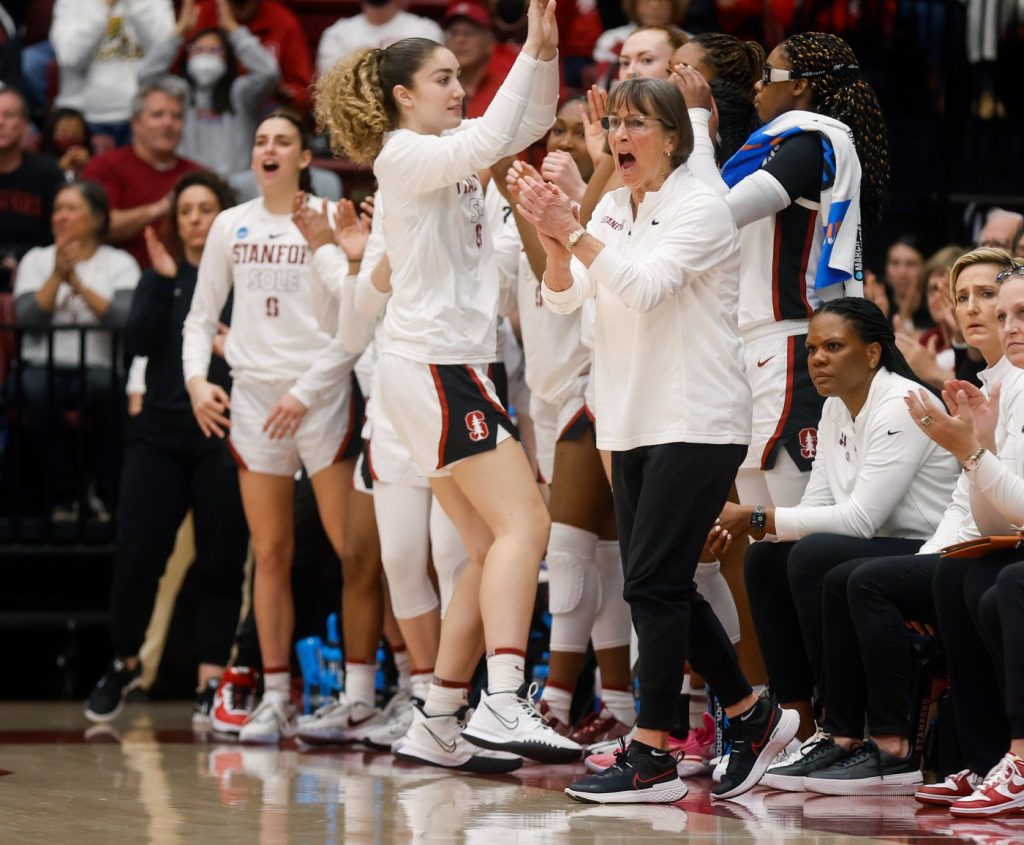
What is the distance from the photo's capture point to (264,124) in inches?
244

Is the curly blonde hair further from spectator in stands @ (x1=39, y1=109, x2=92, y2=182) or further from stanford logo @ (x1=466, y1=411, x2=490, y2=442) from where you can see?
spectator in stands @ (x1=39, y1=109, x2=92, y2=182)

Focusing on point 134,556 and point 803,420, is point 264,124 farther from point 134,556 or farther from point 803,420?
point 803,420

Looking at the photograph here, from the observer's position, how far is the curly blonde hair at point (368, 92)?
489cm

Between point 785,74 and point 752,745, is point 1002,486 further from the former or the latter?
point 785,74

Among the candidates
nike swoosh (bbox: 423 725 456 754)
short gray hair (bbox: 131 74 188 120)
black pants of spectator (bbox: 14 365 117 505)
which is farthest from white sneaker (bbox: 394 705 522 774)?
short gray hair (bbox: 131 74 188 120)

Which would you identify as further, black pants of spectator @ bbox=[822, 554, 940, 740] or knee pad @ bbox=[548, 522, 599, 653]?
knee pad @ bbox=[548, 522, 599, 653]

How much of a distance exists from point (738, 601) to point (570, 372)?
910mm

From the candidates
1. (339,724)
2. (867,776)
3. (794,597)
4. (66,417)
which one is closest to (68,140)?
(66,417)

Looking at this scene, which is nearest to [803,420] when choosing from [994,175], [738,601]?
[738,601]

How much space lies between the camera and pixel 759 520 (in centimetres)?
462

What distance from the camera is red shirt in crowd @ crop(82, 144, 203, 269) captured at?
874cm

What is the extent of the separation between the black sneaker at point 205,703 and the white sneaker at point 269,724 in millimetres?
588

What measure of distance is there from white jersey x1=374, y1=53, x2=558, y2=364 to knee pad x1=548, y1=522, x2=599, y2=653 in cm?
70

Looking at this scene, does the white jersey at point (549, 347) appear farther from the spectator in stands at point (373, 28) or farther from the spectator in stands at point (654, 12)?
the spectator in stands at point (373, 28)
